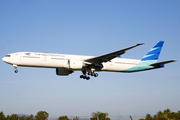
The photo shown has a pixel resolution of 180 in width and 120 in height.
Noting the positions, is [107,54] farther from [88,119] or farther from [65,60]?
[88,119]

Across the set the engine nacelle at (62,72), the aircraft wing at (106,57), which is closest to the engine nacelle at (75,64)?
the aircraft wing at (106,57)

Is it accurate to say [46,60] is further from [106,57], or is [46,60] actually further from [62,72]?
[106,57]

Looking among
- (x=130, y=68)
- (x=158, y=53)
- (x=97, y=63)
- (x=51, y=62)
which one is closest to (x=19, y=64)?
(x=51, y=62)

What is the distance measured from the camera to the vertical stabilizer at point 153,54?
128ft

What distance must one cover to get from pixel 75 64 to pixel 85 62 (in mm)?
2116

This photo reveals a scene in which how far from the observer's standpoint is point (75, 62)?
32.7 m

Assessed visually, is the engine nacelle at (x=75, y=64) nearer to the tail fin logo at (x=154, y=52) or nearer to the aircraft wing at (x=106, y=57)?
the aircraft wing at (x=106, y=57)

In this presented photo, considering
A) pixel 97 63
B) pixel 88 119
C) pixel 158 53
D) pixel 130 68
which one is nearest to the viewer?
pixel 88 119

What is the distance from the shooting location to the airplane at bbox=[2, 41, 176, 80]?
31.1 metres

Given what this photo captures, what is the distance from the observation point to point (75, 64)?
32.6 m

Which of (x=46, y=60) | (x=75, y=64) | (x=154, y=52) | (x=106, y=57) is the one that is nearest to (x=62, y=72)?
(x=75, y=64)

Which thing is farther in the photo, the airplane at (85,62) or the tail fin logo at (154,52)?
the tail fin logo at (154,52)

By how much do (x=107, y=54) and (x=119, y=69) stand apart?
5.93 m

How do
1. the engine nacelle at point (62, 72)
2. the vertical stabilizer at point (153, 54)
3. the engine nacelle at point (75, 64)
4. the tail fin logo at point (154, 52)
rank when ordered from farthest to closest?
the tail fin logo at point (154, 52) < the vertical stabilizer at point (153, 54) < the engine nacelle at point (62, 72) < the engine nacelle at point (75, 64)
